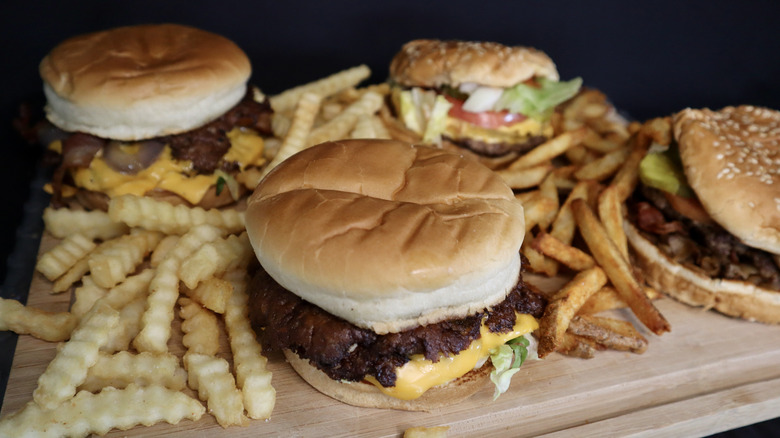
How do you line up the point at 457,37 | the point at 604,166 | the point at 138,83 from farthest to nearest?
the point at 457,37
the point at 604,166
the point at 138,83

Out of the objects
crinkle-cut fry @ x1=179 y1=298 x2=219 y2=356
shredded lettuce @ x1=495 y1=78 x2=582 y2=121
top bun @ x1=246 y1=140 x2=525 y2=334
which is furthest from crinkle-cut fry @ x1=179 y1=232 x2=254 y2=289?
shredded lettuce @ x1=495 y1=78 x2=582 y2=121

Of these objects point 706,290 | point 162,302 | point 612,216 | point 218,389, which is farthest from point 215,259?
point 706,290

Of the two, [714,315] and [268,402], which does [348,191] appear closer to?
[268,402]

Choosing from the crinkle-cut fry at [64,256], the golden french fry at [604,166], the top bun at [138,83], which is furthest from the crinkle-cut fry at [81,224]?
the golden french fry at [604,166]

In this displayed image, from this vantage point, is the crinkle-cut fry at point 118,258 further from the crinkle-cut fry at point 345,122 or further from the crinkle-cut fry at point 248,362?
the crinkle-cut fry at point 345,122

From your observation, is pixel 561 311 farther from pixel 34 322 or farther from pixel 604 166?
pixel 34 322

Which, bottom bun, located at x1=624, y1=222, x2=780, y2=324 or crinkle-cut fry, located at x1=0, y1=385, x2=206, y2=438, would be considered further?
bottom bun, located at x1=624, y1=222, x2=780, y2=324

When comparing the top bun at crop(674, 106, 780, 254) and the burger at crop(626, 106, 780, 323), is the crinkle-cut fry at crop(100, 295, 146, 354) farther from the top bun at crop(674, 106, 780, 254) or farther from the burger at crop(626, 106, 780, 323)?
the top bun at crop(674, 106, 780, 254)

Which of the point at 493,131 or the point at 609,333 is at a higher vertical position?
the point at 493,131
